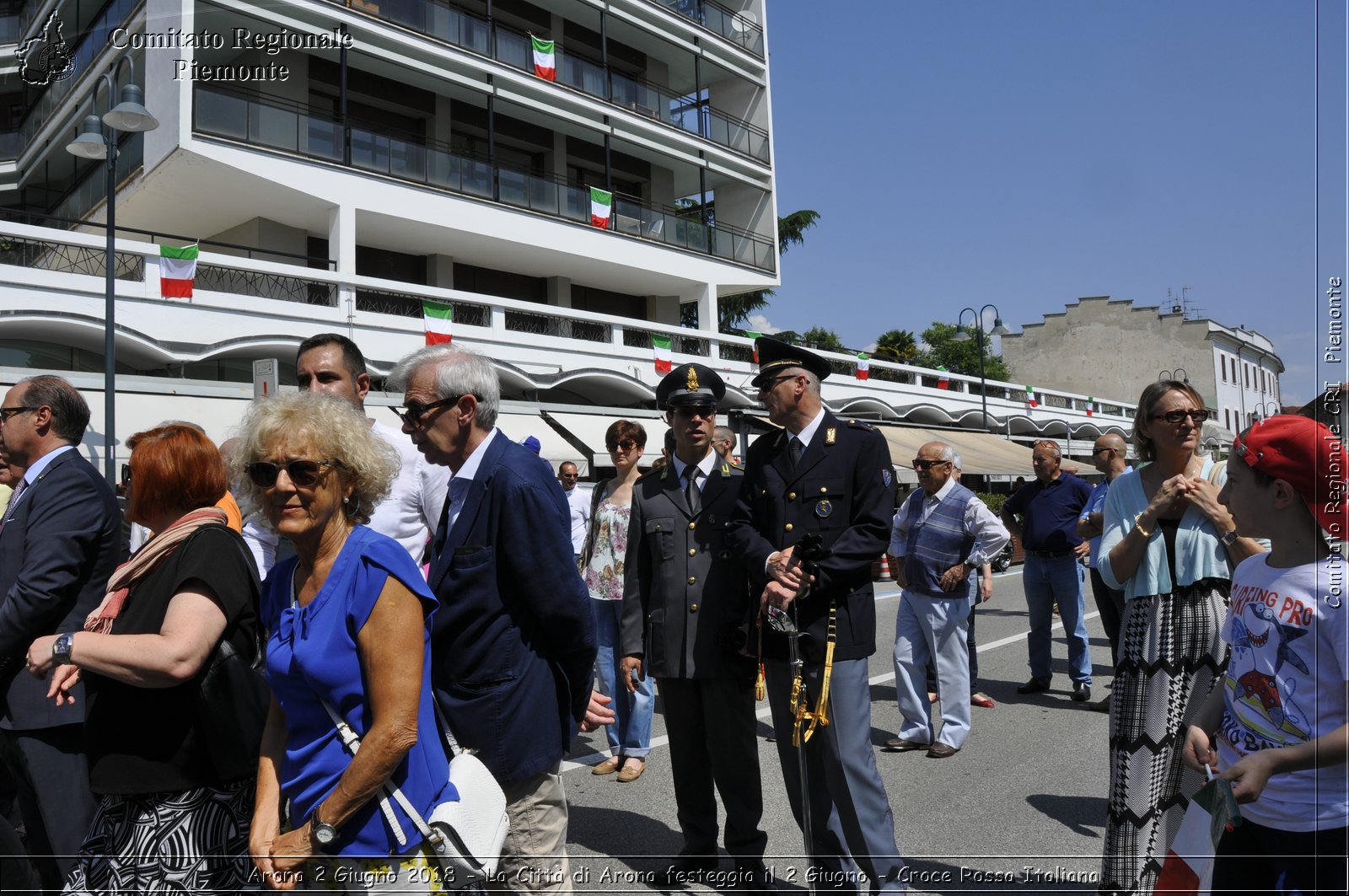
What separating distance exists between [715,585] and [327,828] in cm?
250

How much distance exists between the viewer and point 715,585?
451 centimetres

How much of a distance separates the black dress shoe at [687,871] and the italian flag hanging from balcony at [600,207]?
944 inches

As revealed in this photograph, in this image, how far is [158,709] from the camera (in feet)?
8.48

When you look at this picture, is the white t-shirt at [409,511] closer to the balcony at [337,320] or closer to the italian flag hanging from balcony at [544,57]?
the balcony at [337,320]

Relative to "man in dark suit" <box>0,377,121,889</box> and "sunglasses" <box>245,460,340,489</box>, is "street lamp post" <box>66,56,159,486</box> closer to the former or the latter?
"man in dark suit" <box>0,377,121,889</box>

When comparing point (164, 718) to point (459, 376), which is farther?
point (459, 376)

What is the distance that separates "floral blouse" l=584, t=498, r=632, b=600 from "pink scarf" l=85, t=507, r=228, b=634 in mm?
4141

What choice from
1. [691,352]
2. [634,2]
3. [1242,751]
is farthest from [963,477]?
[1242,751]

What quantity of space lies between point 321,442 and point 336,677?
607 mm

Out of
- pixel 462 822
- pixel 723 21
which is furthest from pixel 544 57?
pixel 462 822

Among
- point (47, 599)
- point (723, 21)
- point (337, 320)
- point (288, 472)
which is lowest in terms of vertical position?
point (47, 599)

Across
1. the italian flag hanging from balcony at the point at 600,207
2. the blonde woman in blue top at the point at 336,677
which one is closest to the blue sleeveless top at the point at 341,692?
the blonde woman in blue top at the point at 336,677

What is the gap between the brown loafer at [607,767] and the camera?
6098 mm

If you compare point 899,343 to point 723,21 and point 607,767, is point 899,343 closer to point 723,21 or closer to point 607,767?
point 723,21
